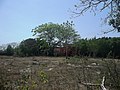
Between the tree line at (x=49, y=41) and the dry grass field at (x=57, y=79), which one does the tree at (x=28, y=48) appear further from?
the dry grass field at (x=57, y=79)

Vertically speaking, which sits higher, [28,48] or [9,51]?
[28,48]

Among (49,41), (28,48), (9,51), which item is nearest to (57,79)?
(9,51)

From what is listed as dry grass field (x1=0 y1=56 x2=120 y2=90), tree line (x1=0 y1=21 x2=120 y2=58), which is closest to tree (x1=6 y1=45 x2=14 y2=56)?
tree line (x1=0 y1=21 x2=120 y2=58)

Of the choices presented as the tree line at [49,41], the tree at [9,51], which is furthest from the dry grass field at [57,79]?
the tree at [9,51]

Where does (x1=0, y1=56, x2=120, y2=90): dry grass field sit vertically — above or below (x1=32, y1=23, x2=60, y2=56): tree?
below

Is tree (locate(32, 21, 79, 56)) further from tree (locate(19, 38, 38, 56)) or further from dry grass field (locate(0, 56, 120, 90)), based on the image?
dry grass field (locate(0, 56, 120, 90))

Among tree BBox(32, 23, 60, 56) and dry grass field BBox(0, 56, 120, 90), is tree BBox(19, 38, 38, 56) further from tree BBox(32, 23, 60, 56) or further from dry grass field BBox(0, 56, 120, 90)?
dry grass field BBox(0, 56, 120, 90)

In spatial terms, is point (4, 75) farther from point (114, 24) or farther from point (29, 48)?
point (29, 48)

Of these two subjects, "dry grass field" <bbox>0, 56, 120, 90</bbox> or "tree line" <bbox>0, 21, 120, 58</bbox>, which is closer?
"dry grass field" <bbox>0, 56, 120, 90</bbox>

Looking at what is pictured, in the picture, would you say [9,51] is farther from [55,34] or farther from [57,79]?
[57,79]

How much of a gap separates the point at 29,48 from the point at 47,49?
6.61 metres

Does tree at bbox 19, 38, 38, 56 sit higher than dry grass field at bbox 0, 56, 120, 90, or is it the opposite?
tree at bbox 19, 38, 38, 56

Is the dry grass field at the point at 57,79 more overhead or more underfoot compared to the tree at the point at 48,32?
more underfoot

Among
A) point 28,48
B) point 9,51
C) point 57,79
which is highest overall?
point 28,48
